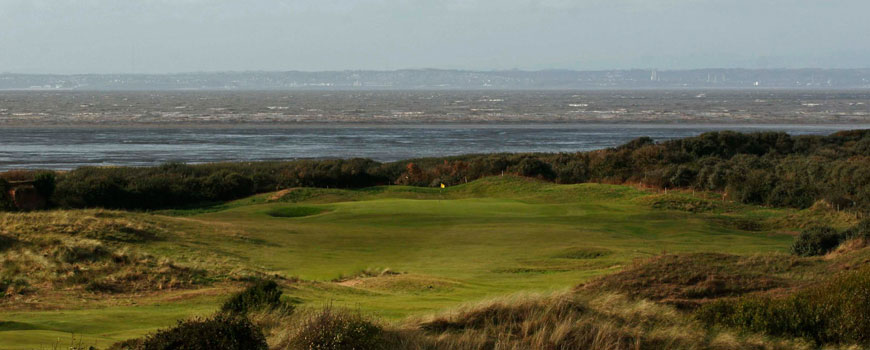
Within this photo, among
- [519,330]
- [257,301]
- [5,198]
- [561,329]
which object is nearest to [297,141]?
[5,198]

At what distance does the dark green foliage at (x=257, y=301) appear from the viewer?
1084cm

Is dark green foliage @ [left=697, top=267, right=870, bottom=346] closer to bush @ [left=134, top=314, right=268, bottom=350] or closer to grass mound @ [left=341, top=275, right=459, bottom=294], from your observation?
grass mound @ [left=341, top=275, right=459, bottom=294]

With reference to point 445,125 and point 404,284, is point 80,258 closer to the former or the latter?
point 404,284

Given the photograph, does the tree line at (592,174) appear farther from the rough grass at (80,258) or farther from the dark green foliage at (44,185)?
the rough grass at (80,258)

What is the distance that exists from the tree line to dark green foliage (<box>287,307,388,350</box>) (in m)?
19.2

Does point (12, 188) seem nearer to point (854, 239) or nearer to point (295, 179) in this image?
point (295, 179)

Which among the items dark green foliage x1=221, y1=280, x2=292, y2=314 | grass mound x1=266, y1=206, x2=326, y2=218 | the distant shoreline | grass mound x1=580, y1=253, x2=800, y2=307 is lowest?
the distant shoreline

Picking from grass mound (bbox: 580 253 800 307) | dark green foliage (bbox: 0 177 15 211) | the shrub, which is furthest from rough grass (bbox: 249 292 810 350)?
the shrub

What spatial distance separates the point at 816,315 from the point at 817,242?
957 cm

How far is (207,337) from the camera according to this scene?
302 inches

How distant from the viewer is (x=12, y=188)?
25.5 m

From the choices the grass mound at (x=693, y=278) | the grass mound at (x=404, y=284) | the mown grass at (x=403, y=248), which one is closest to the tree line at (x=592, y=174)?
the mown grass at (x=403, y=248)

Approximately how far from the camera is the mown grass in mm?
12398

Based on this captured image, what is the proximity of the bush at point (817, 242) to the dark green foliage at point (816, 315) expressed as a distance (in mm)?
8228
